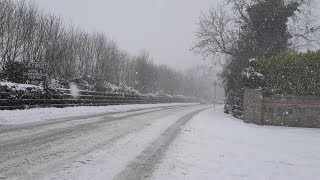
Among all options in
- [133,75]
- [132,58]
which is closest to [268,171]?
[133,75]

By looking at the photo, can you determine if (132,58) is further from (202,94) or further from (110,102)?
(202,94)

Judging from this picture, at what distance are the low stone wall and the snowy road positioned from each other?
7.41m

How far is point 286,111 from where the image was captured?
16531 mm

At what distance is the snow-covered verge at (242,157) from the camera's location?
22.2 feet

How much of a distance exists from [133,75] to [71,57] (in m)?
20.9

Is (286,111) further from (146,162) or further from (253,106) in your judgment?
(146,162)

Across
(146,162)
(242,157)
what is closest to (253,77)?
(242,157)

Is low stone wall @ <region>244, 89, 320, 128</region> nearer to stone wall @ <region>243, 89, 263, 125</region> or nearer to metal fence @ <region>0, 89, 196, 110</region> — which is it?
stone wall @ <region>243, 89, 263, 125</region>

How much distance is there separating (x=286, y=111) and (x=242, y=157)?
886cm

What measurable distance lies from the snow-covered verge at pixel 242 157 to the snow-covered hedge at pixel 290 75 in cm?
411

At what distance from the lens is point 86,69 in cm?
3853

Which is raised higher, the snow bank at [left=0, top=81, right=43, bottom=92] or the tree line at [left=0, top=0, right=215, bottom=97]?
the tree line at [left=0, top=0, right=215, bottom=97]

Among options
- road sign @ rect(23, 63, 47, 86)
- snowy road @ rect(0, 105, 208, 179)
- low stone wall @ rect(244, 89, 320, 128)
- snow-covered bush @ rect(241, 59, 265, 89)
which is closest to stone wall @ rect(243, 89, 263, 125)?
low stone wall @ rect(244, 89, 320, 128)

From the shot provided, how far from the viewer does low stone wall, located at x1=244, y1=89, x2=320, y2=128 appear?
1611 cm
